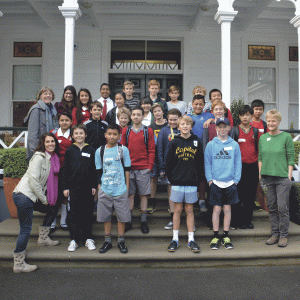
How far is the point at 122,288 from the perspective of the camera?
10.5 ft

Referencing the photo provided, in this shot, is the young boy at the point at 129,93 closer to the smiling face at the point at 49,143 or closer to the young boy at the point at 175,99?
the young boy at the point at 175,99

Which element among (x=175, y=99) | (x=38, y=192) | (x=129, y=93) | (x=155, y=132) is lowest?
(x=38, y=192)

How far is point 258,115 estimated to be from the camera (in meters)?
4.71

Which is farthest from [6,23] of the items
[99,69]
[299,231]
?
[299,231]

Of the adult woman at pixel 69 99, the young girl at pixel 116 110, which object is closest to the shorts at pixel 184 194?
the young girl at pixel 116 110

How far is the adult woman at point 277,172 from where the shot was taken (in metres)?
4.08

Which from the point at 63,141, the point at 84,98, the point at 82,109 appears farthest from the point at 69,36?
the point at 63,141

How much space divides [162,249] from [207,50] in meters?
7.17

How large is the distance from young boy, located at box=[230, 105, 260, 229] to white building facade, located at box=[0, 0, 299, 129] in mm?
4899

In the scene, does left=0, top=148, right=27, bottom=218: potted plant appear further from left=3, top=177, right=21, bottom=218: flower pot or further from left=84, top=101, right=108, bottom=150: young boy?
left=84, top=101, right=108, bottom=150: young boy

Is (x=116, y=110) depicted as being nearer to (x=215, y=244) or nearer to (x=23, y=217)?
(x=23, y=217)

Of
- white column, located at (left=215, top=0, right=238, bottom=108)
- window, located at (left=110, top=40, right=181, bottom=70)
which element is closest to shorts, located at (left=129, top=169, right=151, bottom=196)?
white column, located at (left=215, top=0, right=238, bottom=108)

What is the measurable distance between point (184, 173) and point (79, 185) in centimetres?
146

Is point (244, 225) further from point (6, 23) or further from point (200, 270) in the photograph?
point (6, 23)
